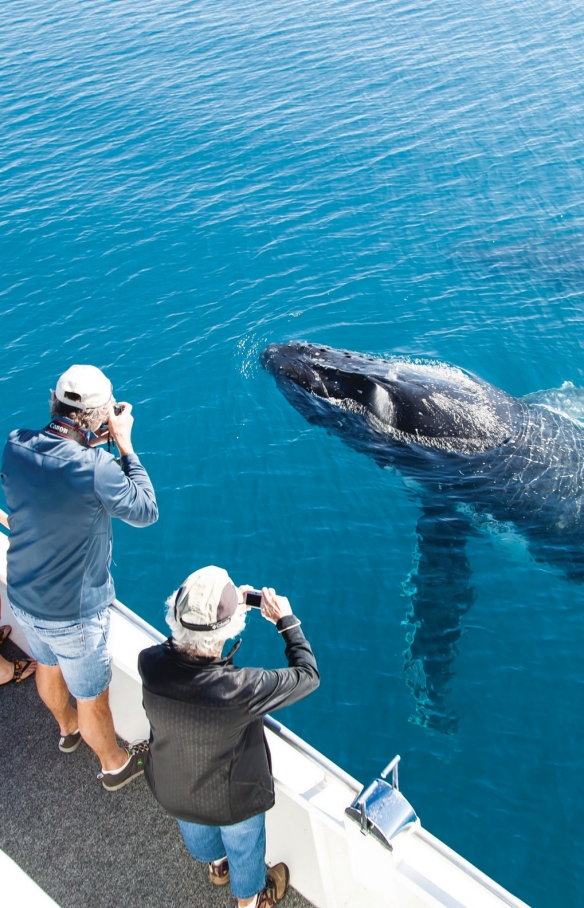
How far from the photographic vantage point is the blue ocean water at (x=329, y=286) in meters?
9.88

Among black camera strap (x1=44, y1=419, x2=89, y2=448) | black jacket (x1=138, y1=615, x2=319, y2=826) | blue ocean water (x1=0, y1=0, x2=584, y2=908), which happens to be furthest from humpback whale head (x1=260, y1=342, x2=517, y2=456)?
black jacket (x1=138, y1=615, x2=319, y2=826)

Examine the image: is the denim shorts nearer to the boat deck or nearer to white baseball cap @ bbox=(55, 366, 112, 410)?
the boat deck

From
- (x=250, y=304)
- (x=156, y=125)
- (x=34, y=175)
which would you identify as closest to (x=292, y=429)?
(x=250, y=304)

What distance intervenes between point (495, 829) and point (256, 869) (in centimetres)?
417

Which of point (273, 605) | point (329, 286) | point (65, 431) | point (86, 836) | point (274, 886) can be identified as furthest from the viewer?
point (329, 286)

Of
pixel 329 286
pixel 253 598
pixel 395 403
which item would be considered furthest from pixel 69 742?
pixel 329 286

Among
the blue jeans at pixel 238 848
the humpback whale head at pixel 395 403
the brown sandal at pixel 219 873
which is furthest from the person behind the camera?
the humpback whale head at pixel 395 403

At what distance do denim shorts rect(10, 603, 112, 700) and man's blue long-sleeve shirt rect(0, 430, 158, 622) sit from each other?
108 millimetres

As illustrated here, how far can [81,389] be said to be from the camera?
569 centimetres

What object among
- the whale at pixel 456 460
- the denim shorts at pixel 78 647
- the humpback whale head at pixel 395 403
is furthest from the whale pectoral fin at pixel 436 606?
the denim shorts at pixel 78 647

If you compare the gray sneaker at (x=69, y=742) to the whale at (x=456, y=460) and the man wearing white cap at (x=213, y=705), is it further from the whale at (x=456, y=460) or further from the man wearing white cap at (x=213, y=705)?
the whale at (x=456, y=460)

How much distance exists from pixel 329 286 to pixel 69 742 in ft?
42.6

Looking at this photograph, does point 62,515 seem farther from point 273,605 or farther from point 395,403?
point 395,403

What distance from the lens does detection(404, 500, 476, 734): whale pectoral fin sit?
32.7 feet
